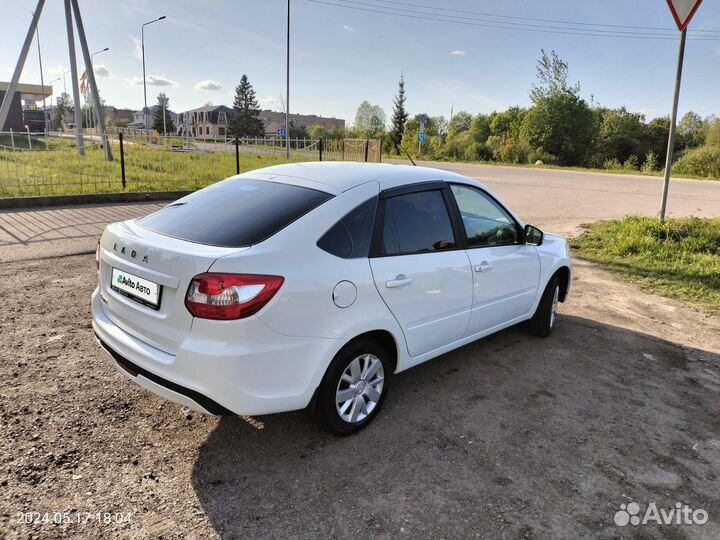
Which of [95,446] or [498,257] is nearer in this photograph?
[95,446]

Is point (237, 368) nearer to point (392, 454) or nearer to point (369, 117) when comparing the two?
point (392, 454)

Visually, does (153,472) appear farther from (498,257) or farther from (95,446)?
(498,257)

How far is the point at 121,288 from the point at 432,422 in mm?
2109

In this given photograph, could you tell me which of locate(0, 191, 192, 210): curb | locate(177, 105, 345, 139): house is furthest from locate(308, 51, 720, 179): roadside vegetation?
locate(177, 105, 345, 139): house

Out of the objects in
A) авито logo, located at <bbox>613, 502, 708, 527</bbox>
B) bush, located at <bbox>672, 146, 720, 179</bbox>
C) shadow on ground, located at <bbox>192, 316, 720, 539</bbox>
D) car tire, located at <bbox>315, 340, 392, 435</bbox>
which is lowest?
авито logo, located at <bbox>613, 502, 708, 527</bbox>

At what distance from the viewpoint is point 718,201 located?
1603cm

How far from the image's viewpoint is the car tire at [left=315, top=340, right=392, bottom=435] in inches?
112

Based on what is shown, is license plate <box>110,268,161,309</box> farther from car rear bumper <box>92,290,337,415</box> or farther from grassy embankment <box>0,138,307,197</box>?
grassy embankment <box>0,138,307,197</box>

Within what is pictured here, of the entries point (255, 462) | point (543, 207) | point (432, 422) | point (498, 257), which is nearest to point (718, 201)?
point (543, 207)

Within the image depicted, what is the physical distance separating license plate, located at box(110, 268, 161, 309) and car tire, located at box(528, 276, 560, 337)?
3.41 m

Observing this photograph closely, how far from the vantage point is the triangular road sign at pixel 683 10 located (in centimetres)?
710

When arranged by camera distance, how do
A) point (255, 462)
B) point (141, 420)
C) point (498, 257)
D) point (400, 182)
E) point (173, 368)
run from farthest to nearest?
point (498, 257)
point (400, 182)
point (141, 420)
point (255, 462)
point (173, 368)

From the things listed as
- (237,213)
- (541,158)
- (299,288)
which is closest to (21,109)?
(541,158)

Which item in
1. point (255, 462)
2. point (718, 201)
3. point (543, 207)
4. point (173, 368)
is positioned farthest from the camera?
point (718, 201)
